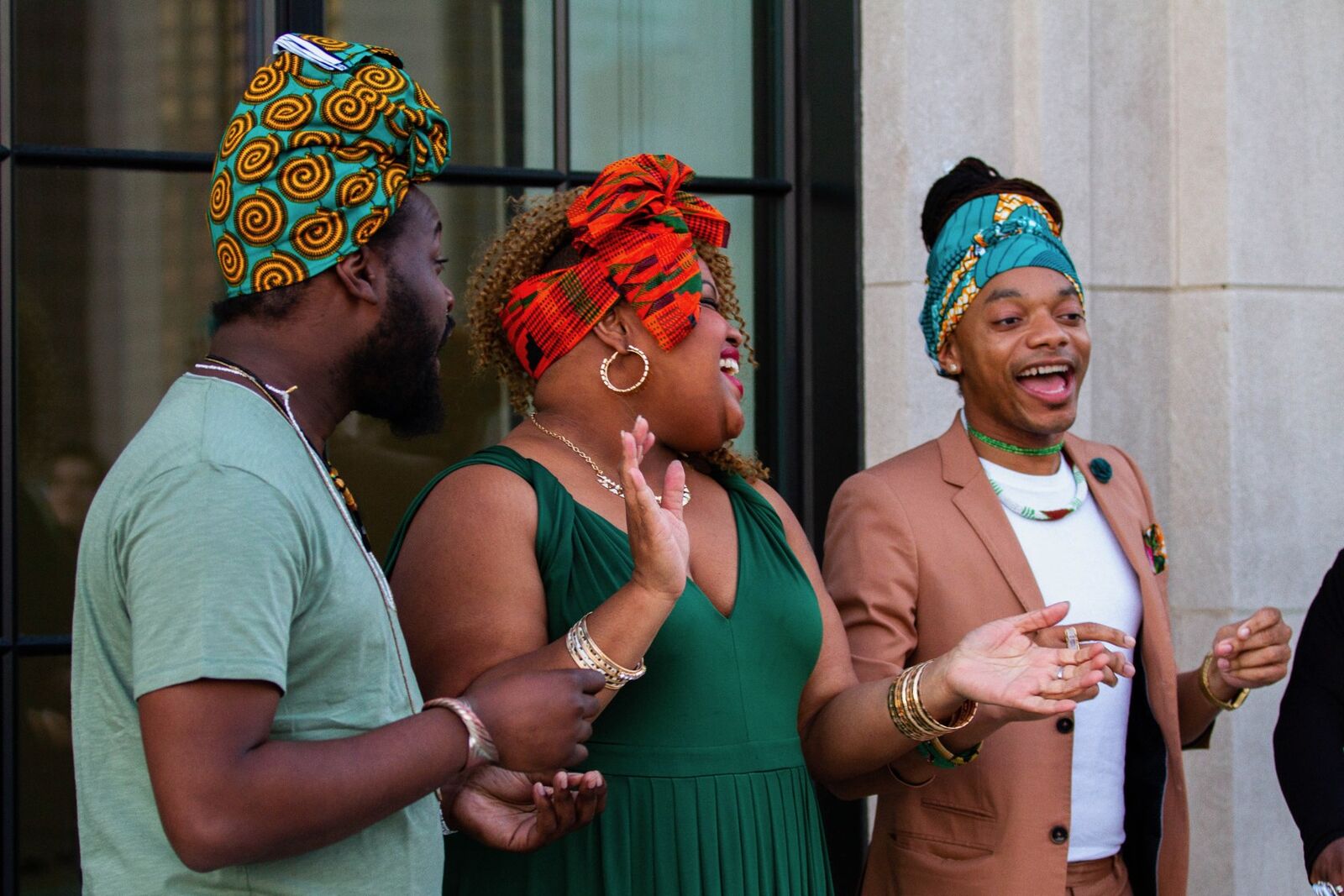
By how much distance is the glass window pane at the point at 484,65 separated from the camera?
374cm

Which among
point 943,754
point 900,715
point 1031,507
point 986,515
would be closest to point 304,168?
point 900,715

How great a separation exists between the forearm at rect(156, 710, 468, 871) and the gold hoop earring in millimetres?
879

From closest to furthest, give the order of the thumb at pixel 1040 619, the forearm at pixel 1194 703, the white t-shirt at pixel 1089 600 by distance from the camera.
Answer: the thumb at pixel 1040 619 → the white t-shirt at pixel 1089 600 → the forearm at pixel 1194 703

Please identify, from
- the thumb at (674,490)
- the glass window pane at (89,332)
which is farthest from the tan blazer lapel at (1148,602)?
the glass window pane at (89,332)

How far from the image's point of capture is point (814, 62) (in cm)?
404

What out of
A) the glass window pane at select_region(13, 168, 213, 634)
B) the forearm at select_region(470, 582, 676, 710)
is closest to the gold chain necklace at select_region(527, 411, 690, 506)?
the forearm at select_region(470, 582, 676, 710)

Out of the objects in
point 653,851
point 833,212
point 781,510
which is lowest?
point 653,851

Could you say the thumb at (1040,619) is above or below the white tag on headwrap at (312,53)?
below

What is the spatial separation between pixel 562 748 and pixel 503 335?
1057mm

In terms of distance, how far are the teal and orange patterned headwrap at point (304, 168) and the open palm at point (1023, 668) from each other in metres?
1.18

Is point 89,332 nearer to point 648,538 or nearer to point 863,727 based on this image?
point 648,538

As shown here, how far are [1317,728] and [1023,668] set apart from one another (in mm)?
1050

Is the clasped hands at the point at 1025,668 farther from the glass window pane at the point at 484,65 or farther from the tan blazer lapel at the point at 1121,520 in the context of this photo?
the glass window pane at the point at 484,65

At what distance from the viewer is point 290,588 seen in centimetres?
169
